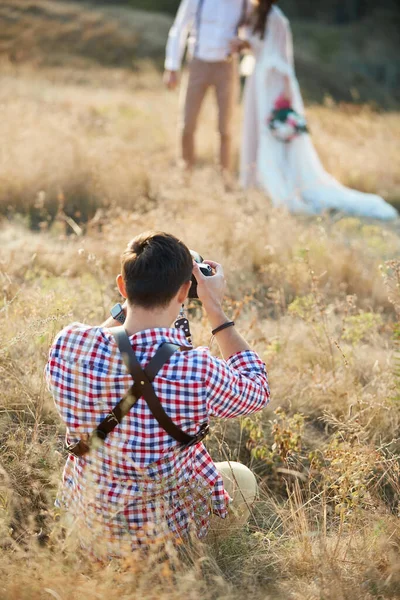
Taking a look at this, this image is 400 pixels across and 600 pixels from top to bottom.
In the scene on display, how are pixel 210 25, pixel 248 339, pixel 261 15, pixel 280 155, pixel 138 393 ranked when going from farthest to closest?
1. pixel 280 155
2. pixel 261 15
3. pixel 210 25
4. pixel 248 339
5. pixel 138 393

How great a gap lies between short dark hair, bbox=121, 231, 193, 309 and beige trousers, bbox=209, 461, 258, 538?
0.76 meters

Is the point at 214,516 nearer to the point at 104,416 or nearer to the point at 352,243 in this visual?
the point at 104,416

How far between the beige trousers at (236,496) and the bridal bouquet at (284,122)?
5.10 metres

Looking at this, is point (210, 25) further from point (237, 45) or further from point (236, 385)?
point (236, 385)

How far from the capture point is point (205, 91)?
6.64m

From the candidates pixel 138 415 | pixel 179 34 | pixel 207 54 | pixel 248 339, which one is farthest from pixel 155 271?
pixel 179 34

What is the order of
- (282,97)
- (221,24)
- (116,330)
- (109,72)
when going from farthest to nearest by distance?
1. (109,72)
2. (282,97)
3. (221,24)
4. (116,330)

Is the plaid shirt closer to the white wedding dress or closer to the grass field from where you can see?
the grass field

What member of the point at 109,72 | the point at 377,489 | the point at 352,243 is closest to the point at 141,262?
the point at 377,489

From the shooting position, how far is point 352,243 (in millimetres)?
5172

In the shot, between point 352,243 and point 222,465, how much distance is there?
120 inches

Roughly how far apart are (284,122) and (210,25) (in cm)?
124

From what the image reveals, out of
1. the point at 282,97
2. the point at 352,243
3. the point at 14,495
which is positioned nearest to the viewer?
the point at 14,495

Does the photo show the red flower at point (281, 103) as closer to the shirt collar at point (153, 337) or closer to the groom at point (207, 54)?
the groom at point (207, 54)
